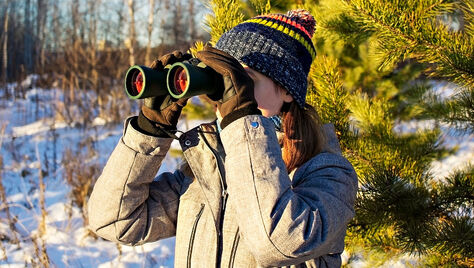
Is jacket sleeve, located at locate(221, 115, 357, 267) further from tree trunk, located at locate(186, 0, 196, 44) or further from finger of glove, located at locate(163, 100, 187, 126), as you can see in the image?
tree trunk, located at locate(186, 0, 196, 44)

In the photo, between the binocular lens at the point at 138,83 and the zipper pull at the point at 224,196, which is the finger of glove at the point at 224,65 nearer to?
the binocular lens at the point at 138,83

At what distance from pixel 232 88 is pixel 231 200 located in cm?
26

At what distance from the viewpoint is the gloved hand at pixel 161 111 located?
1135mm

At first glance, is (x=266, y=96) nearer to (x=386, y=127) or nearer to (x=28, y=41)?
(x=386, y=127)

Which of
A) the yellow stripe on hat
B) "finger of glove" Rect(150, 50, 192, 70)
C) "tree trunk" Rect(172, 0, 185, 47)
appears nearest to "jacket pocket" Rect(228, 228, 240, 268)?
"finger of glove" Rect(150, 50, 192, 70)

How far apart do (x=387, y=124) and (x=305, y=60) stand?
0.73 m

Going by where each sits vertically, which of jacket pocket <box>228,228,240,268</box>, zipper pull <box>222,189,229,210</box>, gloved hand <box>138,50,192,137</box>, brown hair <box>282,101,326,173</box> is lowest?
jacket pocket <box>228,228,240,268</box>

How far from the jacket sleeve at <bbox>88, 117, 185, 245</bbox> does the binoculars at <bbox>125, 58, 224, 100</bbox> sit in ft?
0.42

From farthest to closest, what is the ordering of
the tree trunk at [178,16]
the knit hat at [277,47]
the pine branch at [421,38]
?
the tree trunk at [178,16]
the pine branch at [421,38]
the knit hat at [277,47]

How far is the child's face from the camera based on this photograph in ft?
4.04

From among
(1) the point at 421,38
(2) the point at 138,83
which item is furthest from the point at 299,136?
(1) the point at 421,38

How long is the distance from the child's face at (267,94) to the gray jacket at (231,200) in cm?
16

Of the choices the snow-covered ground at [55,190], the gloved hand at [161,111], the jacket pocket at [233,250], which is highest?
the gloved hand at [161,111]

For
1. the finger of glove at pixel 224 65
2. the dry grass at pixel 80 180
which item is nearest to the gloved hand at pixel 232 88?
the finger of glove at pixel 224 65
